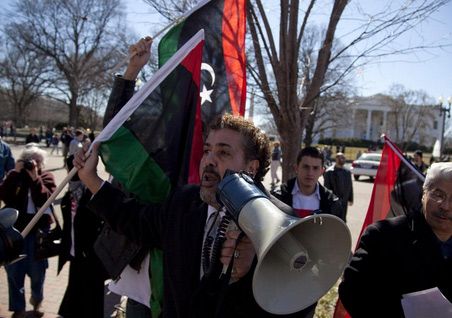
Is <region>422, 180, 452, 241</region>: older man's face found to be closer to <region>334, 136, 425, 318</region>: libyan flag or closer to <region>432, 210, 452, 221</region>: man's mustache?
<region>432, 210, 452, 221</region>: man's mustache

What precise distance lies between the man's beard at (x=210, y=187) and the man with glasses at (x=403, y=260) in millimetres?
915

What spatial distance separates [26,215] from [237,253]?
3404 millimetres

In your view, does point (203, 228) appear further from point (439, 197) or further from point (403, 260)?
point (439, 197)

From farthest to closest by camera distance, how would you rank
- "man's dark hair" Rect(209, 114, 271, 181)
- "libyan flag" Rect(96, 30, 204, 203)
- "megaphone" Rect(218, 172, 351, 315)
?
"libyan flag" Rect(96, 30, 204, 203) < "man's dark hair" Rect(209, 114, 271, 181) < "megaphone" Rect(218, 172, 351, 315)

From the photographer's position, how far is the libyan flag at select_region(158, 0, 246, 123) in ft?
9.70

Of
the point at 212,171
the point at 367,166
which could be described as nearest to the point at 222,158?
the point at 212,171

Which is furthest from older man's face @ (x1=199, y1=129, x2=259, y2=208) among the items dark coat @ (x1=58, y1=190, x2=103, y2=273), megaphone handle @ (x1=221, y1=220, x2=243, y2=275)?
dark coat @ (x1=58, y1=190, x2=103, y2=273)

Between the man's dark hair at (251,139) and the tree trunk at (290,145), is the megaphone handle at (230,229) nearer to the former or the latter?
the man's dark hair at (251,139)

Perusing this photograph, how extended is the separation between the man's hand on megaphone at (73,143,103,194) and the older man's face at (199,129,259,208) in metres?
0.57

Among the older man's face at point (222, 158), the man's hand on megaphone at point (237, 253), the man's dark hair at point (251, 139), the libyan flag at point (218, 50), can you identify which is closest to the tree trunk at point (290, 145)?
the libyan flag at point (218, 50)

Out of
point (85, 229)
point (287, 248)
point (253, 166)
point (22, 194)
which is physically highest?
point (253, 166)

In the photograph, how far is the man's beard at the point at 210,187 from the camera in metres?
2.02

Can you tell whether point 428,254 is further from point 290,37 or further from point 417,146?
point 417,146

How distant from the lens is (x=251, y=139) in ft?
7.19
